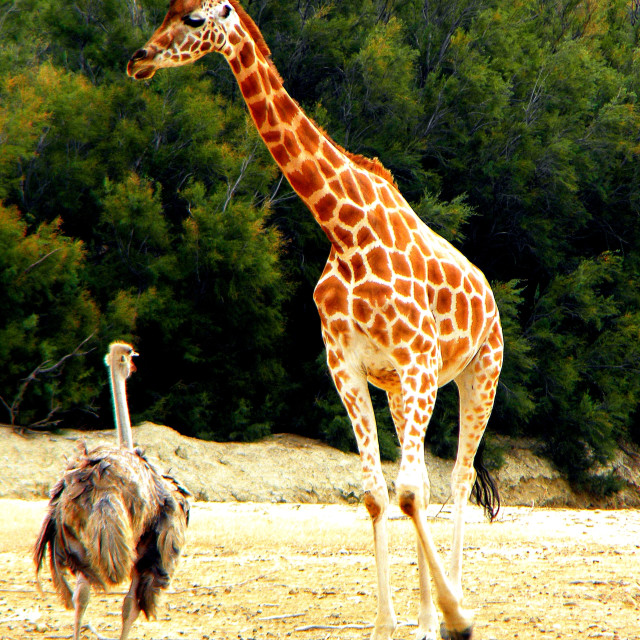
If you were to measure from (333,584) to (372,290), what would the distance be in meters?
2.46

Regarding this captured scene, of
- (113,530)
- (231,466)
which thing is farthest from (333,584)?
(231,466)

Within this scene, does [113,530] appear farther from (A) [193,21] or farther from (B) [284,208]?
(B) [284,208]

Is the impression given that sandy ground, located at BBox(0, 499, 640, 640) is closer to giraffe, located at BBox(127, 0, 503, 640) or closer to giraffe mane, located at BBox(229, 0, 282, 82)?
giraffe, located at BBox(127, 0, 503, 640)

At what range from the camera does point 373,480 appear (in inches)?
188

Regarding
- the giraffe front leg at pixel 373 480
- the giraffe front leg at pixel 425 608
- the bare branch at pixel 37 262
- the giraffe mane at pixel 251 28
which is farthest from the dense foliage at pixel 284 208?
the giraffe front leg at pixel 425 608

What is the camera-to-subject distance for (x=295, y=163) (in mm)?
5078

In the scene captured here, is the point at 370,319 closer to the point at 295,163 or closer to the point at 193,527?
the point at 295,163

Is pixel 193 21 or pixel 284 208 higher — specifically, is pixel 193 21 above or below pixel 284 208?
above

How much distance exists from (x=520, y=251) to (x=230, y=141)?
23.2 ft

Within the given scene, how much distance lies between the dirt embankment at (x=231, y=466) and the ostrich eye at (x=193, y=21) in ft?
26.2

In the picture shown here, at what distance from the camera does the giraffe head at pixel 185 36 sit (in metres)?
4.70

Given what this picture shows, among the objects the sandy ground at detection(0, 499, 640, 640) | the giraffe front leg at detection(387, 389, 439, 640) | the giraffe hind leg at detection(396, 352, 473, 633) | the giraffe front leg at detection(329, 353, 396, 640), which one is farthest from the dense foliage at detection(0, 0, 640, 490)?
the giraffe hind leg at detection(396, 352, 473, 633)

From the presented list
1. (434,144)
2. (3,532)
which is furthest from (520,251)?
(3,532)

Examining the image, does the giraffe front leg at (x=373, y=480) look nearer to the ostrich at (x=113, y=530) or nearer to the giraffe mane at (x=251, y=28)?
the ostrich at (x=113, y=530)
